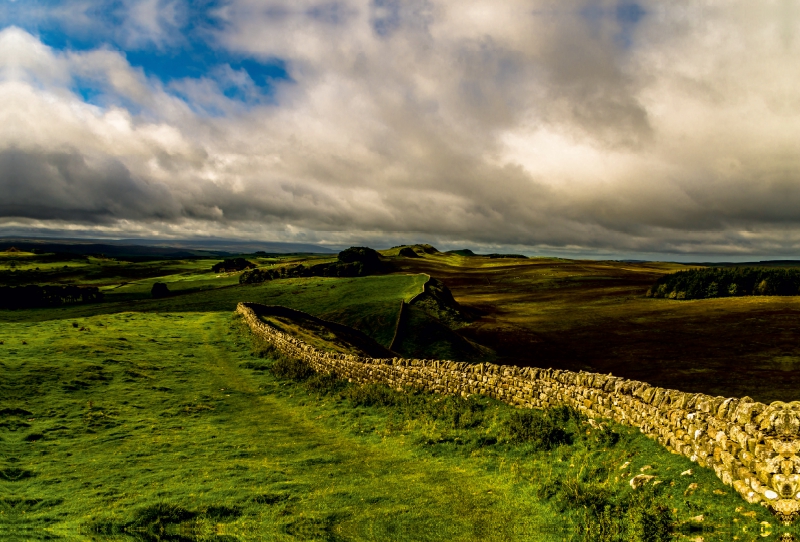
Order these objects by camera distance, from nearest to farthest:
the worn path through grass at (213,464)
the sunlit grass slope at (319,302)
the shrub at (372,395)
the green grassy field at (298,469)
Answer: the green grassy field at (298,469)
the worn path through grass at (213,464)
the shrub at (372,395)
the sunlit grass slope at (319,302)

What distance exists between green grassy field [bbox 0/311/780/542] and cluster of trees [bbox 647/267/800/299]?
85901 mm

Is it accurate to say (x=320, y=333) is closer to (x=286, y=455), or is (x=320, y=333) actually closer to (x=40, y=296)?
(x=286, y=455)

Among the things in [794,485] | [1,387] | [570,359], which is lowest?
[570,359]

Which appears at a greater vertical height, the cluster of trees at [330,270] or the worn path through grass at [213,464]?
the cluster of trees at [330,270]

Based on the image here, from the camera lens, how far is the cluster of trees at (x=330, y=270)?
94.8 metres

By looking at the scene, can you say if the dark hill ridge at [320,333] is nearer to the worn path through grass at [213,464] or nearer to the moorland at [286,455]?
the moorland at [286,455]

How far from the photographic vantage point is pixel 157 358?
28.0 meters

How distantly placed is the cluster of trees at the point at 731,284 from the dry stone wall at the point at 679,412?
83.1 metres

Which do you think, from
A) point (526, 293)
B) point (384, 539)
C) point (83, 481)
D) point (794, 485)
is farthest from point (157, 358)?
point (526, 293)

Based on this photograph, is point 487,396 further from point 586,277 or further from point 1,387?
point 586,277

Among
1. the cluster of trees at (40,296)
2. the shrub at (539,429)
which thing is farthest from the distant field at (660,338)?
the cluster of trees at (40,296)

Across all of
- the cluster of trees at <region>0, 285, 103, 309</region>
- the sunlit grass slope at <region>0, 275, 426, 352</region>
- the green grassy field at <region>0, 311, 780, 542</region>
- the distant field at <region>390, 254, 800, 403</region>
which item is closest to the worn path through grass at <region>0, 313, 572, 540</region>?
the green grassy field at <region>0, 311, 780, 542</region>

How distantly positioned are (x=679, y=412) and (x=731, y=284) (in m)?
90.7

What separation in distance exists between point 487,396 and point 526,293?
306 feet
